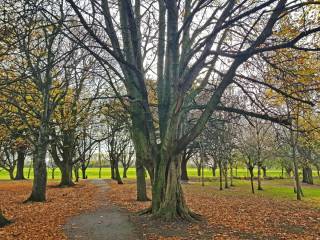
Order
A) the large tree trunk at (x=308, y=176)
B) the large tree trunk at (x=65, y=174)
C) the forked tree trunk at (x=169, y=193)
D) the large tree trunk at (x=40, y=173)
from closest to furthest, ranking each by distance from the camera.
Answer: the forked tree trunk at (x=169, y=193) → the large tree trunk at (x=40, y=173) → the large tree trunk at (x=65, y=174) → the large tree trunk at (x=308, y=176)

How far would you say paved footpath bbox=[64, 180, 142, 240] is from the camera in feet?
31.9

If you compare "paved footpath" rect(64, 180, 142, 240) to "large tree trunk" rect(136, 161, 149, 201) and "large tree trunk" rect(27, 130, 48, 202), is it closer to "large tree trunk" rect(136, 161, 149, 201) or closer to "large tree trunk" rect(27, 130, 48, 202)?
"large tree trunk" rect(136, 161, 149, 201)

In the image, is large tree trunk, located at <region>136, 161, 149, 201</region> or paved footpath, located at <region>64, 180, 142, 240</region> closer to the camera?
paved footpath, located at <region>64, 180, 142, 240</region>

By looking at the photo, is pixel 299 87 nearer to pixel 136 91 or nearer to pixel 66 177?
pixel 136 91

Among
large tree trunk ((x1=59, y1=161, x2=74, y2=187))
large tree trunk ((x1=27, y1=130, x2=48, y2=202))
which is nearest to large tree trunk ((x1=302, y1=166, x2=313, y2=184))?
large tree trunk ((x1=59, y1=161, x2=74, y2=187))

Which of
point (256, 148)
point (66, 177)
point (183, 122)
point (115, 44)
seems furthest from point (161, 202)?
point (66, 177)

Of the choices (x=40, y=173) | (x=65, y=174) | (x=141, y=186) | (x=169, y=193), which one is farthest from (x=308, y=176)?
(x=169, y=193)

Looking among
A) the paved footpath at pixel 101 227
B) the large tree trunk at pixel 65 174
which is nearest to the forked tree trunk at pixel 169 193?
the paved footpath at pixel 101 227

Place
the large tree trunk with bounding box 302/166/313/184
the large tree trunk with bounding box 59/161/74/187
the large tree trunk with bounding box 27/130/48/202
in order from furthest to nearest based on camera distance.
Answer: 1. the large tree trunk with bounding box 302/166/313/184
2. the large tree trunk with bounding box 59/161/74/187
3. the large tree trunk with bounding box 27/130/48/202

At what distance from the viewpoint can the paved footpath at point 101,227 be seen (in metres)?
9.72

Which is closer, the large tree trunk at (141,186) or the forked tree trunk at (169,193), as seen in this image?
the forked tree trunk at (169,193)

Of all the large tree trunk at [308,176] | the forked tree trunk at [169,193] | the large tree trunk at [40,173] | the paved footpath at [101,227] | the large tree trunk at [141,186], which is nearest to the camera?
the paved footpath at [101,227]

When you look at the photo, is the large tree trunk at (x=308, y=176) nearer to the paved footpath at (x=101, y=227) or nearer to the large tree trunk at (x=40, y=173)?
the large tree trunk at (x=40, y=173)

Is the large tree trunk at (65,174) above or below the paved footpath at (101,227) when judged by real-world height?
above
